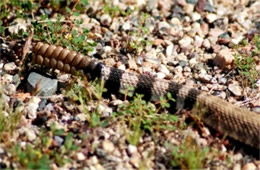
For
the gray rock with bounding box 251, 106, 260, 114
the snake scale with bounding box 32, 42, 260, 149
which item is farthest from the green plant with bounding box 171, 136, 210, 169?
the gray rock with bounding box 251, 106, 260, 114

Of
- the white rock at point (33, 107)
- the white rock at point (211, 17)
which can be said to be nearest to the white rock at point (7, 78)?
the white rock at point (33, 107)

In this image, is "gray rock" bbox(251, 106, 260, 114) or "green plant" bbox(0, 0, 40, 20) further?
"green plant" bbox(0, 0, 40, 20)

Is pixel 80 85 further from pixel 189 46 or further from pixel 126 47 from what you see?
pixel 189 46

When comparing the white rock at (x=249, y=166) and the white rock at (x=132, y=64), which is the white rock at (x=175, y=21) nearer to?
the white rock at (x=132, y=64)

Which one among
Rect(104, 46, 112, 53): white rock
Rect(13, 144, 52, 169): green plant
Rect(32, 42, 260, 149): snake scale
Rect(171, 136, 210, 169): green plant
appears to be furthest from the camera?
Rect(104, 46, 112, 53): white rock

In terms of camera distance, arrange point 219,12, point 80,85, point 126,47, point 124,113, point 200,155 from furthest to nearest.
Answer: point 219,12 < point 126,47 < point 80,85 < point 124,113 < point 200,155

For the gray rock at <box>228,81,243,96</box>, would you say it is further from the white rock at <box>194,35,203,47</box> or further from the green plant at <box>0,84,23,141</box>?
the green plant at <box>0,84,23,141</box>

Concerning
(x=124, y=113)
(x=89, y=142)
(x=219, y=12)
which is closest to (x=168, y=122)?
(x=124, y=113)

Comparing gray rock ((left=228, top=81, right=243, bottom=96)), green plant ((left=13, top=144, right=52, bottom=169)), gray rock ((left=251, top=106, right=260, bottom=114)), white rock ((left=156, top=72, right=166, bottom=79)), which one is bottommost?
green plant ((left=13, top=144, right=52, bottom=169))
